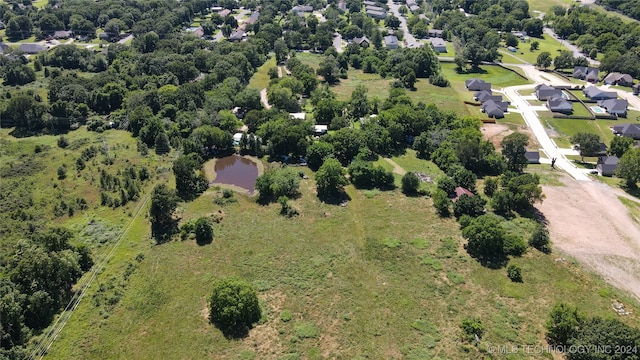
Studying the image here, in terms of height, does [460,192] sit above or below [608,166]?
below

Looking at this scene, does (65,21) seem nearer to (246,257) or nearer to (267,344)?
(246,257)

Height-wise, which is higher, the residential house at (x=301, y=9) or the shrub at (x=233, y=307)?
the shrub at (x=233, y=307)

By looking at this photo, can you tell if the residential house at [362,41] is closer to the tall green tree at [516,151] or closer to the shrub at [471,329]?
the tall green tree at [516,151]

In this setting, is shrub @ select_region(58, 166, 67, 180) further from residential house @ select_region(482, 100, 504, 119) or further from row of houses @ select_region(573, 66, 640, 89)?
row of houses @ select_region(573, 66, 640, 89)

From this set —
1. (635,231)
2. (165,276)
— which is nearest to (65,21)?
(165,276)

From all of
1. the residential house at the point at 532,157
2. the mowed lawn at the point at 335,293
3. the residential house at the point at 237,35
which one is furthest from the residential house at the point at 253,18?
the mowed lawn at the point at 335,293

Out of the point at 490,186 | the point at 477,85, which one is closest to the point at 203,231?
the point at 490,186

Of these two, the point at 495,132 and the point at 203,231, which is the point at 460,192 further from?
the point at 203,231
